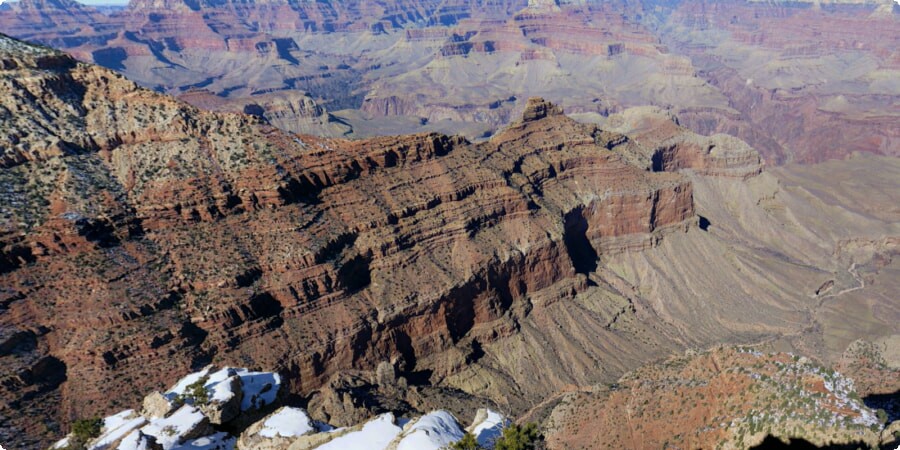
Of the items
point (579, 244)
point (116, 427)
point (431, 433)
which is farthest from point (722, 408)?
point (579, 244)

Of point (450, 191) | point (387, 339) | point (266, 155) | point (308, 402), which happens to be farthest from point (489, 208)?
point (308, 402)

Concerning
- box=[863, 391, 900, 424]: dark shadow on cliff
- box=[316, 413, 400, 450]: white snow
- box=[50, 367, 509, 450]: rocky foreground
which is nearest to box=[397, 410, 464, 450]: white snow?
box=[50, 367, 509, 450]: rocky foreground

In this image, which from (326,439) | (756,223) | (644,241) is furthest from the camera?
(756,223)

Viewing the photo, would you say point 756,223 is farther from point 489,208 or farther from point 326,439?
point 326,439

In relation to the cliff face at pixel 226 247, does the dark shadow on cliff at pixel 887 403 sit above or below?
below

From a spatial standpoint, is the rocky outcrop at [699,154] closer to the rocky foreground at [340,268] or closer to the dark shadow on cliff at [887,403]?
the rocky foreground at [340,268]

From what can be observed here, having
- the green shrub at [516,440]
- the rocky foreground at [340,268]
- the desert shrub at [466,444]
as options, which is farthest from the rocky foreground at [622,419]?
the rocky foreground at [340,268]
